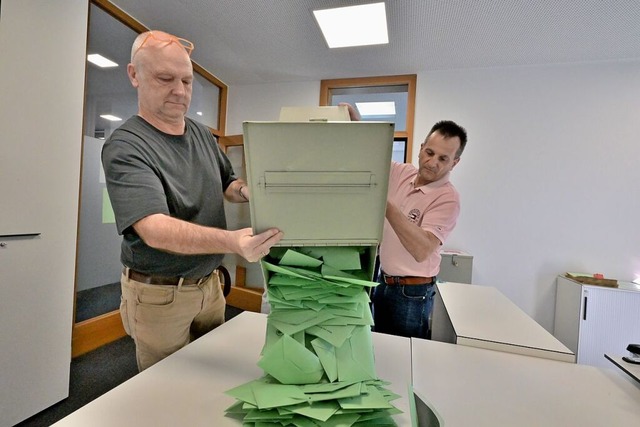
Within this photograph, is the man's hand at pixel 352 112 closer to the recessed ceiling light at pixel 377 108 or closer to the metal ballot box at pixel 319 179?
the metal ballot box at pixel 319 179

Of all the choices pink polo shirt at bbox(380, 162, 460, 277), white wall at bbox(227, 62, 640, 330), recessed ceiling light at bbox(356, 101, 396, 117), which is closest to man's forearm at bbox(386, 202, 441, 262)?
pink polo shirt at bbox(380, 162, 460, 277)

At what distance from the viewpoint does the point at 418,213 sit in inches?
54.4

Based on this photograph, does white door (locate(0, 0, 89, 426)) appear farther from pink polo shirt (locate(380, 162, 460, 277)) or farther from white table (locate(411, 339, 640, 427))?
white table (locate(411, 339, 640, 427))

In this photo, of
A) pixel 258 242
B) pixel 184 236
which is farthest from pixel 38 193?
pixel 258 242

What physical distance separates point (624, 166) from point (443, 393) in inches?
130

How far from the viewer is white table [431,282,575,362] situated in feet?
3.53

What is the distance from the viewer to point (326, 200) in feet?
2.07

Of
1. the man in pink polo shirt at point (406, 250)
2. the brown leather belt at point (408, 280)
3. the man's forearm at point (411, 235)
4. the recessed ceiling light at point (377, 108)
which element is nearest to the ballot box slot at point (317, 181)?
the man's forearm at point (411, 235)

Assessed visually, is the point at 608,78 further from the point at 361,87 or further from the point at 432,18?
the point at 361,87

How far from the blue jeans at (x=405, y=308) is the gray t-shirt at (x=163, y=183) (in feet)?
2.51

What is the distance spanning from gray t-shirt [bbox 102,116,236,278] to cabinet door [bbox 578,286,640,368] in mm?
2963

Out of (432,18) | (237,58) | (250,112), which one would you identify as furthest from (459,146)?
(250,112)

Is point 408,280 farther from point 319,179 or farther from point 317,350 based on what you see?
point 319,179

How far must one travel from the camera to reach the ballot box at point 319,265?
0.58 m
